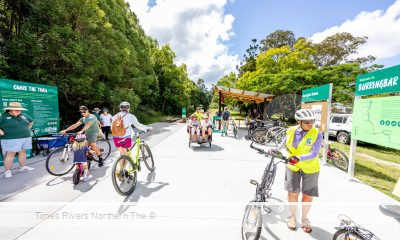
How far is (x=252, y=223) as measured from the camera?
2.29 metres

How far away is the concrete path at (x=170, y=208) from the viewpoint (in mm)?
2547

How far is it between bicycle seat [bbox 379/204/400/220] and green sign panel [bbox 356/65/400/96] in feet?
7.21

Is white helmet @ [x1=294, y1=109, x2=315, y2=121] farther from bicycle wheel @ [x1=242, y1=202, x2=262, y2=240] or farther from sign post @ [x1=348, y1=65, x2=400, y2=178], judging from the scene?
sign post @ [x1=348, y1=65, x2=400, y2=178]

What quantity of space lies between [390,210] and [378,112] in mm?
Result: 1953

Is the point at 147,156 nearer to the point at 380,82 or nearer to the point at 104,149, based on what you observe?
the point at 104,149

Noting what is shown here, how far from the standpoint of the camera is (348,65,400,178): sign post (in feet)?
11.5

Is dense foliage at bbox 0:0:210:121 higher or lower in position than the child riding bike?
higher

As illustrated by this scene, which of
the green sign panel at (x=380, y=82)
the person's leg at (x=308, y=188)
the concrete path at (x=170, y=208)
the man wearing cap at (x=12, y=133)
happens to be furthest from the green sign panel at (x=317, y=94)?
the man wearing cap at (x=12, y=133)

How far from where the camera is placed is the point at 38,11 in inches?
345

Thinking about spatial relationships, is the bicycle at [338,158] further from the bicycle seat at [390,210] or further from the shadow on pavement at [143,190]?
the shadow on pavement at [143,190]

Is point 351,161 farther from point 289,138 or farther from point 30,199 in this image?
point 30,199

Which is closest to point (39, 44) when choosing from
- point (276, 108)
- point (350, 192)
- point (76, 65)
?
point (76, 65)

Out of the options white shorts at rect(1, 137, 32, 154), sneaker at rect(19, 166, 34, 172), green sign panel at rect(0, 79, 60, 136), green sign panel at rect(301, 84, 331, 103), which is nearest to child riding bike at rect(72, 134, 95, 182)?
white shorts at rect(1, 137, 32, 154)

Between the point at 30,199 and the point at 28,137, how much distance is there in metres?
2.16
